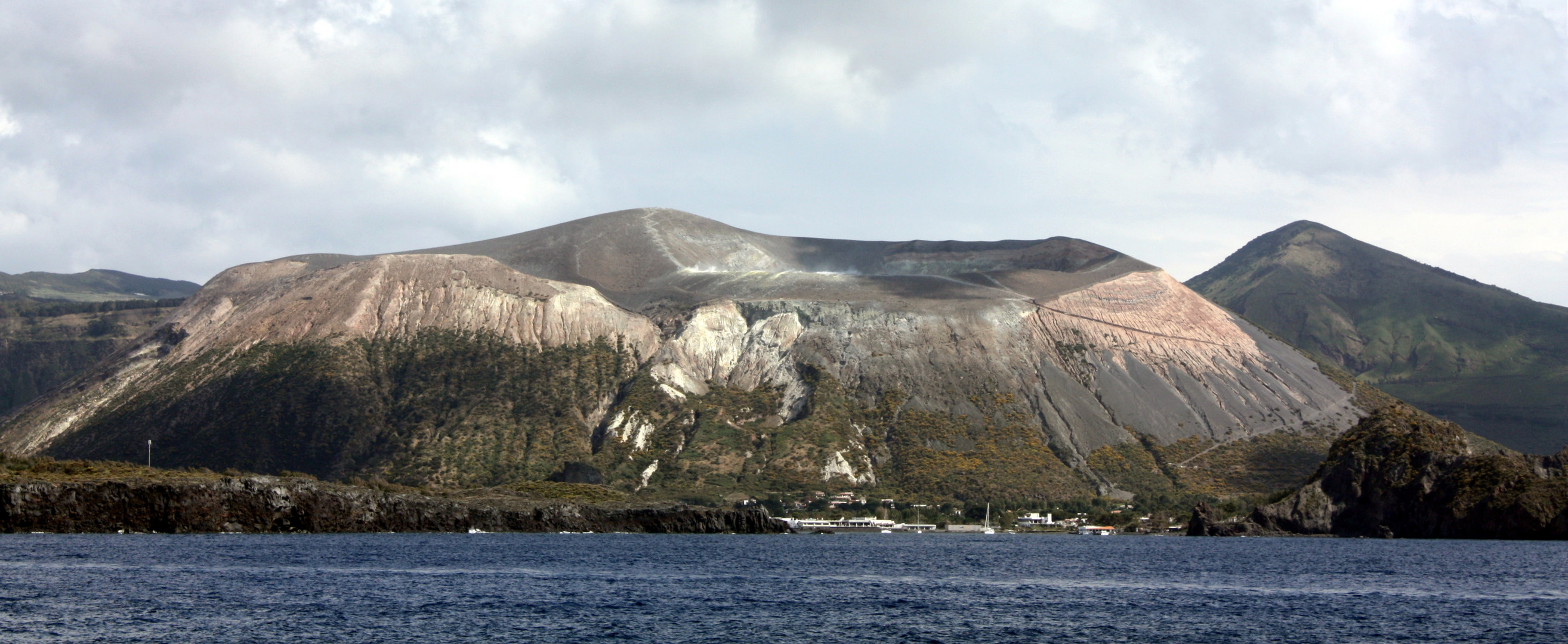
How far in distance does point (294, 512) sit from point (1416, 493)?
116m

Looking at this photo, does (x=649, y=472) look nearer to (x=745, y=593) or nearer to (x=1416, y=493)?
(x=1416, y=493)

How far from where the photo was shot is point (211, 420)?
18050cm

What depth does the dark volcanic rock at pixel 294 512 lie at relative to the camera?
372 feet

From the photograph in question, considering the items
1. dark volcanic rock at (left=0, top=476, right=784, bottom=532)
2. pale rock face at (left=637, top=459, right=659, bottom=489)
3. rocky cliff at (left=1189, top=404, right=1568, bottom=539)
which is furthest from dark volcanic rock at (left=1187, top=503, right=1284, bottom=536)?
pale rock face at (left=637, top=459, right=659, bottom=489)

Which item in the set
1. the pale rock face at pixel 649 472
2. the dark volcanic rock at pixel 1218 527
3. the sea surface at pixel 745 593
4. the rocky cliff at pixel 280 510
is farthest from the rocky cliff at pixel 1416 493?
the pale rock face at pixel 649 472

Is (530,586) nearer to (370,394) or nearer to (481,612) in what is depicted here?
(481,612)

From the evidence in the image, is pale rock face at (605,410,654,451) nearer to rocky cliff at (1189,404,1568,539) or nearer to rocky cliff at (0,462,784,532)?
rocky cliff at (0,462,784,532)

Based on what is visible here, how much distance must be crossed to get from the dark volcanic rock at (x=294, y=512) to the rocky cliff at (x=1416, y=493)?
59632mm

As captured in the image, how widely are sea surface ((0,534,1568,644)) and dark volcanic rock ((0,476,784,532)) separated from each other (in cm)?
522

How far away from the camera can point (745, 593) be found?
2803 inches

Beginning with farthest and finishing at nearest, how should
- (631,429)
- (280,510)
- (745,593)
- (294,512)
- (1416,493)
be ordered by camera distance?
(631,429)
(1416,493)
(294,512)
(280,510)
(745,593)

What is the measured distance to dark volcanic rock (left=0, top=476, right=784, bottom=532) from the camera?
113500 mm

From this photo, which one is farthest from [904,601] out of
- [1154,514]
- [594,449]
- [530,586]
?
[594,449]

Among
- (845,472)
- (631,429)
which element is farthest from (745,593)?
(631,429)
